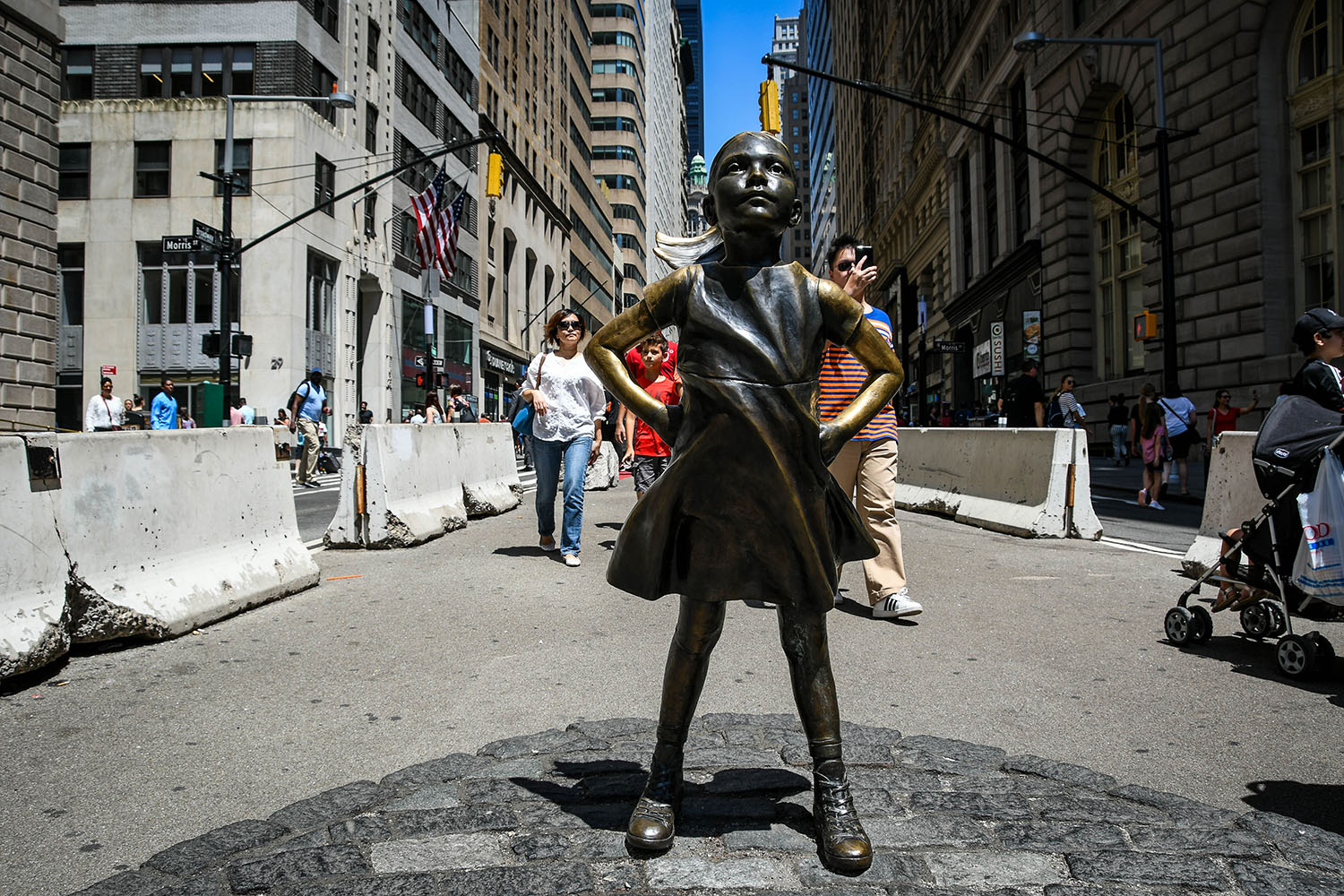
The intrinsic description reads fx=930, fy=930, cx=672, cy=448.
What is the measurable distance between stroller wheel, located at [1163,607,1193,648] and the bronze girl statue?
3.30 metres

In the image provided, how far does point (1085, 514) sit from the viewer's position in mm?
9445

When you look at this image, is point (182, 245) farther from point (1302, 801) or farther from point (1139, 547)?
point (1302, 801)

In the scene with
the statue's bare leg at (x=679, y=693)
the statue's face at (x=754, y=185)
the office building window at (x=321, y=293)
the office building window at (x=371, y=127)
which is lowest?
the statue's bare leg at (x=679, y=693)

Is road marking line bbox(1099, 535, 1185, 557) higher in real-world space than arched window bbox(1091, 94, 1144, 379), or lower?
lower

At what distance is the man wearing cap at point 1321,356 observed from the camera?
4.68 meters

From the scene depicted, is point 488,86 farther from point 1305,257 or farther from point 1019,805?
point 1019,805

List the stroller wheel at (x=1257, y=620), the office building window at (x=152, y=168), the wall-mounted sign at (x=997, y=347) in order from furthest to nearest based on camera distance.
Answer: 1. the office building window at (x=152, y=168)
2. the wall-mounted sign at (x=997, y=347)
3. the stroller wheel at (x=1257, y=620)

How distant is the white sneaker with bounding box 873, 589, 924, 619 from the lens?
5703 mm

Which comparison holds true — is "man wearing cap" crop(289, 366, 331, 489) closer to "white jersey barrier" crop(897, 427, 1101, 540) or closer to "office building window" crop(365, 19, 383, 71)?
"white jersey barrier" crop(897, 427, 1101, 540)

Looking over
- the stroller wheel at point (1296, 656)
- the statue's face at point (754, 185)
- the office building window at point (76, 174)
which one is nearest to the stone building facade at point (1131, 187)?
the stroller wheel at point (1296, 656)

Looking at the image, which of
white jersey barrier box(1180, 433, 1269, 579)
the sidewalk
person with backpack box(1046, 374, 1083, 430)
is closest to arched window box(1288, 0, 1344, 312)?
the sidewalk

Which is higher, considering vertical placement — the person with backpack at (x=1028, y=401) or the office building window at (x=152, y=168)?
the office building window at (x=152, y=168)

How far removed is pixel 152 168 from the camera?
29797 mm

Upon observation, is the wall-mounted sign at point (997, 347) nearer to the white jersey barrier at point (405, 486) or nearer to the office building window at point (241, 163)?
the white jersey barrier at point (405, 486)
